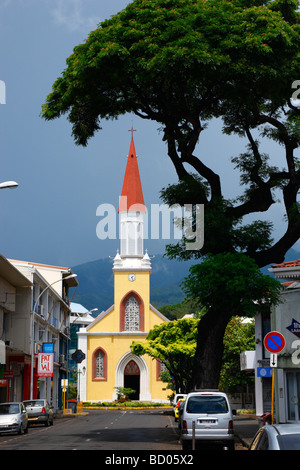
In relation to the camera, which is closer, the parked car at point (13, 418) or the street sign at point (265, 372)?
the parked car at point (13, 418)

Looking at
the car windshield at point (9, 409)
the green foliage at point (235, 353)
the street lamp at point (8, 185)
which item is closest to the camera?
the street lamp at point (8, 185)

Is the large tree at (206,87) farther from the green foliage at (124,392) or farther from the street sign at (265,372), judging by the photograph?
the green foliage at (124,392)

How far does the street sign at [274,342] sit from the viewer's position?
57.6 ft

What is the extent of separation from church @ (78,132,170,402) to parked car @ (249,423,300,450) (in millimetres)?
68646

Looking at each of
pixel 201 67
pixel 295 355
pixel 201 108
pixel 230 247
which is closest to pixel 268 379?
pixel 295 355

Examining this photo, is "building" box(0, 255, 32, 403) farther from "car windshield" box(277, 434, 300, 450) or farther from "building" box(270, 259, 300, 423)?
"car windshield" box(277, 434, 300, 450)

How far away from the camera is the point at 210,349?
2197 cm

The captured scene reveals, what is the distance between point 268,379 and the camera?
3747 centimetres

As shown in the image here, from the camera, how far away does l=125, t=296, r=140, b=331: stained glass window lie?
80.1m

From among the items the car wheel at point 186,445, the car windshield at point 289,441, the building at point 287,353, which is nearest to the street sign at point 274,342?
the car wheel at point 186,445

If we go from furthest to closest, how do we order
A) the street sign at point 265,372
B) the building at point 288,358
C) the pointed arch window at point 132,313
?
the pointed arch window at point 132,313
the street sign at point 265,372
the building at point 288,358

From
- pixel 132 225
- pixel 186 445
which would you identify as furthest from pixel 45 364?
pixel 132 225

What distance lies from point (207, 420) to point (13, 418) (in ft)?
38.9

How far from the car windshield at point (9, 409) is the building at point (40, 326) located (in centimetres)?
1230
